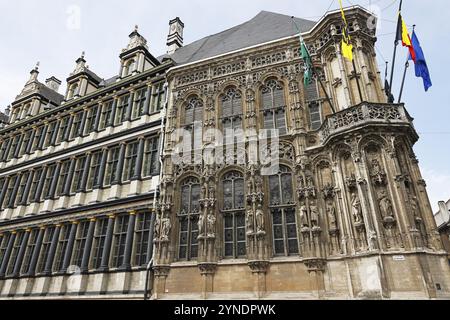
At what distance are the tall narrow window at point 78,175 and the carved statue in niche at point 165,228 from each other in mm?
7103

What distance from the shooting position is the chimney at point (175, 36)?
2612 centimetres

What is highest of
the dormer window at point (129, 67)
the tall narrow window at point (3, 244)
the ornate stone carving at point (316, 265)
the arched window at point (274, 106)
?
the dormer window at point (129, 67)

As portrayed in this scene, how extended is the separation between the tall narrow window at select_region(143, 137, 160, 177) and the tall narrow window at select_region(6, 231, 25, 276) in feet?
32.4

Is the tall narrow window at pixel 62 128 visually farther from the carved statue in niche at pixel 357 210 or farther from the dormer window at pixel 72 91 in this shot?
the carved statue in niche at pixel 357 210

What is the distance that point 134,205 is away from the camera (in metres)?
15.3

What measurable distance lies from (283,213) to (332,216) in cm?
198

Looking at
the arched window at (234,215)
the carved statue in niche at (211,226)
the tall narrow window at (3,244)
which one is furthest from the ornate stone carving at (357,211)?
the tall narrow window at (3,244)

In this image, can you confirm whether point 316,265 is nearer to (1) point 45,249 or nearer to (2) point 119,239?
(2) point 119,239

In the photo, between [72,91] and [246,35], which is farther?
[72,91]

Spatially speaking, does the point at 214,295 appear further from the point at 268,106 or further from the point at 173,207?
the point at 268,106

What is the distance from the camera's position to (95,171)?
1814cm

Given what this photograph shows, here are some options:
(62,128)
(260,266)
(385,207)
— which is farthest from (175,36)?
(385,207)

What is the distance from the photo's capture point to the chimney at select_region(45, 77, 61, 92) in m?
30.8
